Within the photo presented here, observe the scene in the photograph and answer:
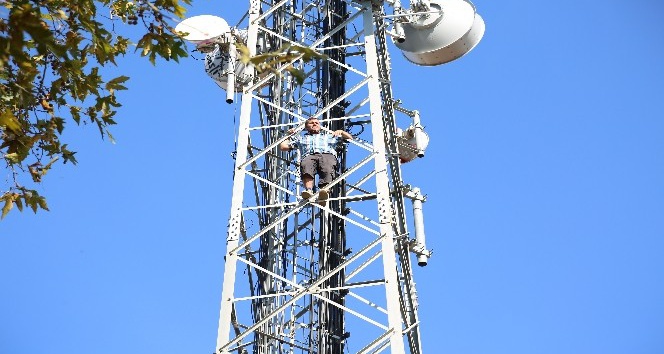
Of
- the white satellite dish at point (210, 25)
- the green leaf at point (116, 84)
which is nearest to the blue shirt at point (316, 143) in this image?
the white satellite dish at point (210, 25)

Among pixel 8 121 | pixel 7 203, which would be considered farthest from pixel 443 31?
pixel 8 121

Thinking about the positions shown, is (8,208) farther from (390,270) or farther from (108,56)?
(390,270)

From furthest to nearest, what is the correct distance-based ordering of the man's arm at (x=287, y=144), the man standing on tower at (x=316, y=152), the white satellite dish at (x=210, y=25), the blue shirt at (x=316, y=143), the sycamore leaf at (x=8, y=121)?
the white satellite dish at (x=210, y=25), the man's arm at (x=287, y=144), the blue shirt at (x=316, y=143), the man standing on tower at (x=316, y=152), the sycamore leaf at (x=8, y=121)

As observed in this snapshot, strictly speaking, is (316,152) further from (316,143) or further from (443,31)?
(443,31)

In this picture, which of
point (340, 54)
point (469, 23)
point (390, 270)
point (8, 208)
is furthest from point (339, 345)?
point (8, 208)

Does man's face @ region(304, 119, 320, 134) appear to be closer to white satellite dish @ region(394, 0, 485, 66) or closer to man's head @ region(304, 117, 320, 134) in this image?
man's head @ region(304, 117, 320, 134)

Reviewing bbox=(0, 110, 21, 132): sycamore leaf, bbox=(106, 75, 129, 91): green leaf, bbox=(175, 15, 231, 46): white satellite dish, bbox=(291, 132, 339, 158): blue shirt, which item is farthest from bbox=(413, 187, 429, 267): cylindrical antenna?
bbox=(0, 110, 21, 132): sycamore leaf

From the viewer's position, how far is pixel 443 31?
63.8 ft

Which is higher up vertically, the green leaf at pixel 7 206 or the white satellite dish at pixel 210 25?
the white satellite dish at pixel 210 25

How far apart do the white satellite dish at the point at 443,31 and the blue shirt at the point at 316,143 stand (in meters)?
4.01

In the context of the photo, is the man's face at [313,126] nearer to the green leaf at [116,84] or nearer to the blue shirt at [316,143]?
the blue shirt at [316,143]

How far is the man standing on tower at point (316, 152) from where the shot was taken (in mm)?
15445

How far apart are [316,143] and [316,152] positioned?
0.14 m

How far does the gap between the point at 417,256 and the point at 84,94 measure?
31.6ft
